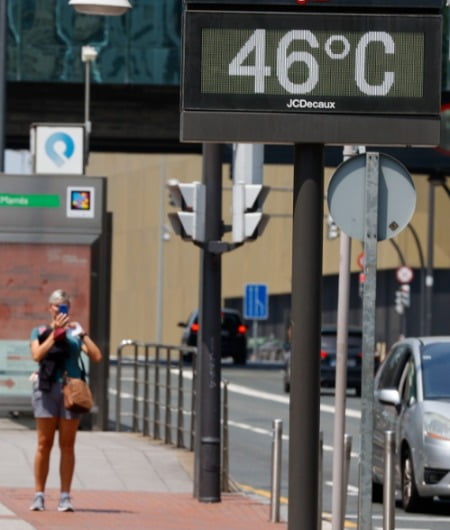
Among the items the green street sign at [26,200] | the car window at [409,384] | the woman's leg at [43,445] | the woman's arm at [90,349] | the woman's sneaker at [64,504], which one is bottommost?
the woman's sneaker at [64,504]

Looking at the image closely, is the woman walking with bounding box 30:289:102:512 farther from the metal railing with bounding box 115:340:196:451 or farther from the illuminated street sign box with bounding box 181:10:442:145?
the metal railing with bounding box 115:340:196:451

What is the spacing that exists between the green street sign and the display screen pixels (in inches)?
536

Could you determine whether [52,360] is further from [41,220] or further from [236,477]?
[41,220]

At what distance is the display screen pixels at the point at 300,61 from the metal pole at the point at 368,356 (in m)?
0.91

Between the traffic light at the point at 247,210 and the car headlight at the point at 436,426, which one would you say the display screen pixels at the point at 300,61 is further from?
the car headlight at the point at 436,426

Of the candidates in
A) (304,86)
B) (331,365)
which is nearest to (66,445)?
(304,86)

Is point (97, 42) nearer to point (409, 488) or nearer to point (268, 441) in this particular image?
point (268, 441)

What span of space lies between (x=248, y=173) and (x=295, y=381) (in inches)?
316

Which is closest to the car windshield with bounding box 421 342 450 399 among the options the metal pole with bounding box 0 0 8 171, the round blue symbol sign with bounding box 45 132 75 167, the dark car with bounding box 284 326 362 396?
the round blue symbol sign with bounding box 45 132 75 167

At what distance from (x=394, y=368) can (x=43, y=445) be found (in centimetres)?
475

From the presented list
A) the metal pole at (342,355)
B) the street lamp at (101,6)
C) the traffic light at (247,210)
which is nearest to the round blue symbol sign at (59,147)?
the street lamp at (101,6)

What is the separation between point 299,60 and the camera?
1061cm

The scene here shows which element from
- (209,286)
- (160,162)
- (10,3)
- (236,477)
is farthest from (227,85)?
(160,162)

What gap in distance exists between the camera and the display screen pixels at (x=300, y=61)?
10.6 meters
